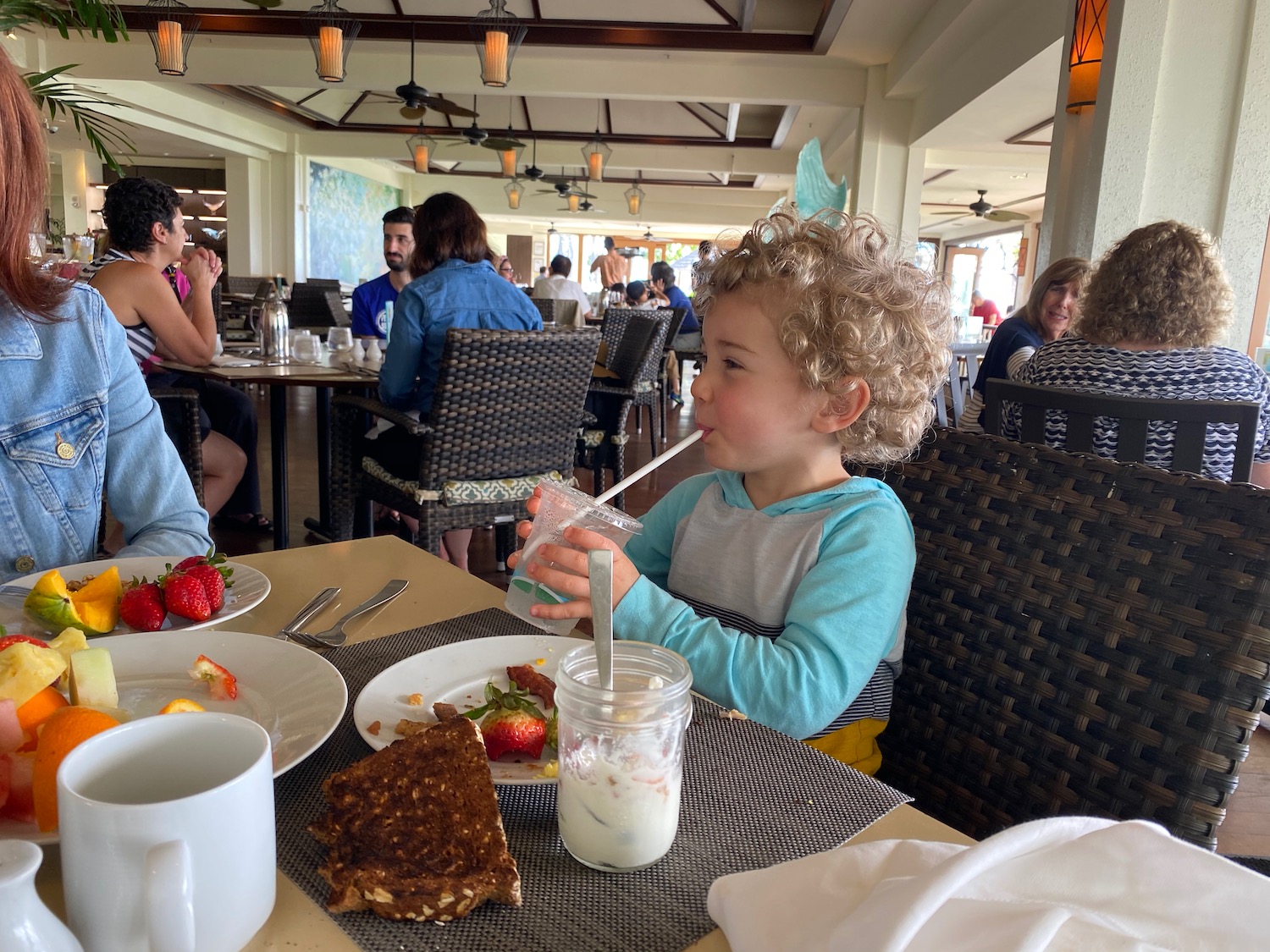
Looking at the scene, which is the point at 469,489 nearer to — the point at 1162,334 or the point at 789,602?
the point at 789,602

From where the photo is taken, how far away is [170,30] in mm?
6348

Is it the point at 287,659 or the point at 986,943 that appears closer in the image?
the point at 986,943

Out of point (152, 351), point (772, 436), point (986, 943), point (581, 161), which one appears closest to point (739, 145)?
point (581, 161)

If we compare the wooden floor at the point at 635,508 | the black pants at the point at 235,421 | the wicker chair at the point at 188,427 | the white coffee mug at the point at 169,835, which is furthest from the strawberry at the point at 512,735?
the black pants at the point at 235,421

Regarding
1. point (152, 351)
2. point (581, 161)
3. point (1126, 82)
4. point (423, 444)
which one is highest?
point (581, 161)

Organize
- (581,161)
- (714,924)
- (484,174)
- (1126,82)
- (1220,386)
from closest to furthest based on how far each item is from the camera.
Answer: (714,924)
(1220,386)
(1126,82)
(581,161)
(484,174)

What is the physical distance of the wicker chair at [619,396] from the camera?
420 cm

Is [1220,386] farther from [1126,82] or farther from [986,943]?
[986,943]

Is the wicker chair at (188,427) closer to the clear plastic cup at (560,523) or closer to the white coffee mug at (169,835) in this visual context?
the clear plastic cup at (560,523)

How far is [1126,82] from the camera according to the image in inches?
137

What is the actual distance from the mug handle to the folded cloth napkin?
0.27 metres

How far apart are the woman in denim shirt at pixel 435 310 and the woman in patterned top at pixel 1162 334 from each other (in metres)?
1.81

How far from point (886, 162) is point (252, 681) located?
29.5ft

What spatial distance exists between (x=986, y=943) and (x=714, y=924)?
0.17m
